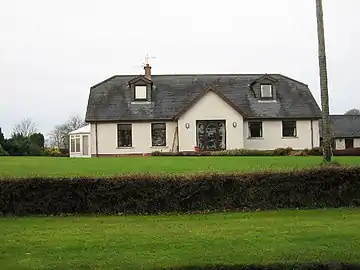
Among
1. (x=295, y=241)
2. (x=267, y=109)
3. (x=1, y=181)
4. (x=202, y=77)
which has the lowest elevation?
(x=295, y=241)

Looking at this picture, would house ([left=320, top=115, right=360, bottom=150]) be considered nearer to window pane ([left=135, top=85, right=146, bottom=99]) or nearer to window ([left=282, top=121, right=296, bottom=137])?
window ([left=282, top=121, right=296, bottom=137])

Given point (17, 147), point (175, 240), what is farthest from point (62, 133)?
point (175, 240)

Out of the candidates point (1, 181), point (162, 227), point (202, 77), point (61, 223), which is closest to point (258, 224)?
point (162, 227)

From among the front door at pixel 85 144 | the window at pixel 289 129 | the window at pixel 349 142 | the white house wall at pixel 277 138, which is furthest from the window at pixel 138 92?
the window at pixel 349 142

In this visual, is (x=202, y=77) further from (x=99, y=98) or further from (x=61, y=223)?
(x=61, y=223)

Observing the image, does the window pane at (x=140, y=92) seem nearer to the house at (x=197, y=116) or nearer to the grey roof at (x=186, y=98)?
the house at (x=197, y=116)

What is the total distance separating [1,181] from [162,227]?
18.1 ft

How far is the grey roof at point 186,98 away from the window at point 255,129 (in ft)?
2.84

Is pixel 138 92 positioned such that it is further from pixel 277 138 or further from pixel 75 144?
pixel 277 138

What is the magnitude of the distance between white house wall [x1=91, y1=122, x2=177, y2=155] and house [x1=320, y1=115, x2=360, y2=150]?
Answer: 26.5 meters

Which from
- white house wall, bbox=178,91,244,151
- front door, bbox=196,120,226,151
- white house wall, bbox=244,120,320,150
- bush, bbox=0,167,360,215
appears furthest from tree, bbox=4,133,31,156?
bush, bbox=0,167,360,215

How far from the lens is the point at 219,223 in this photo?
15.1 metres

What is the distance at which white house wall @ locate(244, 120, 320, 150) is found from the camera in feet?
151

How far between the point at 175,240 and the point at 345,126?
195 feet
